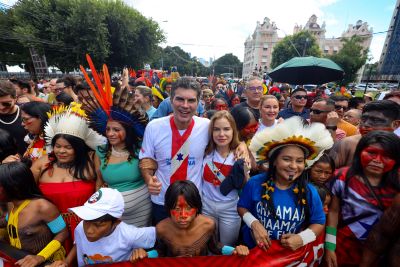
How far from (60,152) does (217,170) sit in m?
1.70

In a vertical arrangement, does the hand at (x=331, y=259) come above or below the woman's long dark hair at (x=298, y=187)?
below

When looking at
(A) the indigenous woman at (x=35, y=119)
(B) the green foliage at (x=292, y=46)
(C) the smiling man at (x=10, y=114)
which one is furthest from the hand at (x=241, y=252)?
(B) the green foliage at (x=292, y=46)

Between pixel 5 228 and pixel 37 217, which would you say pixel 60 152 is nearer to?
pixel 37 217

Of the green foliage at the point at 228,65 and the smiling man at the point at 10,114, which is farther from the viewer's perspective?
the green foliage at the point at 228,65

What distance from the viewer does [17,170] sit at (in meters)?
2.04

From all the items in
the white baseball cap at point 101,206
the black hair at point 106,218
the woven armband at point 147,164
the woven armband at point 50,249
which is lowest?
the woven armband at point 50,249

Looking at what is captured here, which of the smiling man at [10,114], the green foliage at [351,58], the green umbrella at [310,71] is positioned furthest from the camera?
the green foliage at [351,58]

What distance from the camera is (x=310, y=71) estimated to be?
7.17 metres

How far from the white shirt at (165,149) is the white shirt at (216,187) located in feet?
0.27

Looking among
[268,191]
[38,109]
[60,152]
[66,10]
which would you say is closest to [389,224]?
[268,191]

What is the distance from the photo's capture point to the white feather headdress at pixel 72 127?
2414 mm

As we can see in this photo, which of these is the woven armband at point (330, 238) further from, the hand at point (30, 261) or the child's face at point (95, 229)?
the hand at point (30, 261)

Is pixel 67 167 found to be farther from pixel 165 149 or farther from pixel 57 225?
pixel 165 149

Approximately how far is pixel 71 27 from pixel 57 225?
22.0 meters
